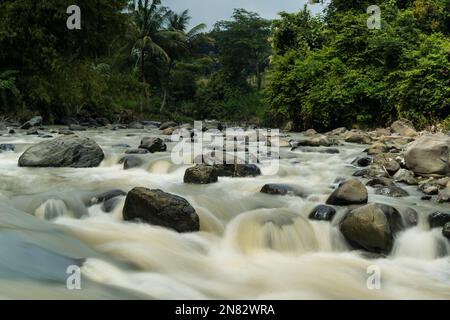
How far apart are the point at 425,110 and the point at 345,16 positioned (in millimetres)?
5677

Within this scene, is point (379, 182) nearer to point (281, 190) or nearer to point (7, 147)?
point (281, 190)

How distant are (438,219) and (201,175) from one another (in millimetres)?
3063

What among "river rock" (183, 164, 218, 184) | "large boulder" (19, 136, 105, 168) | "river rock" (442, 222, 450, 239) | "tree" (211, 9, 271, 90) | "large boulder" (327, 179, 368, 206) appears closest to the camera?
"river rock" (442, 222, 450, 239)

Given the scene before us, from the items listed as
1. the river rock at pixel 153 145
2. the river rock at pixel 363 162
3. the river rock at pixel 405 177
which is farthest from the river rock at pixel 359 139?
the river rock at pixel 153 145

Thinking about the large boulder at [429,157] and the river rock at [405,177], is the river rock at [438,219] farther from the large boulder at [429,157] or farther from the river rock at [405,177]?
the large boulder at [429,157]

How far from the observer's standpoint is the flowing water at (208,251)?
10.8ft

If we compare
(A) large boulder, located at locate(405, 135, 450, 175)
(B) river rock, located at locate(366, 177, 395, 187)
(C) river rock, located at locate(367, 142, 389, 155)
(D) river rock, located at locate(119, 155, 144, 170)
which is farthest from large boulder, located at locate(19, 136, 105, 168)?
(C) river rock, located at locate(367, 142, 389, 155)

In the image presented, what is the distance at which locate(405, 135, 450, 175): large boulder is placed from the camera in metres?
6.55

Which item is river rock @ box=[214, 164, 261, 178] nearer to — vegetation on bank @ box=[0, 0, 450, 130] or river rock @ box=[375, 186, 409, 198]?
river rock @ box=[375, 186, 409, 198]

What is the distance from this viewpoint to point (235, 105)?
3158cm

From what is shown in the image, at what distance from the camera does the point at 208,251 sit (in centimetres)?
428

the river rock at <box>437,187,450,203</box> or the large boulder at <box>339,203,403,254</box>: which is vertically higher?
the river rock at <box>437,187,450,203</box>

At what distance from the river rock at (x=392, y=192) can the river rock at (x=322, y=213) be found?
3.90ft

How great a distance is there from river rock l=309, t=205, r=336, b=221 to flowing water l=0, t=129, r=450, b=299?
7 centimetres
